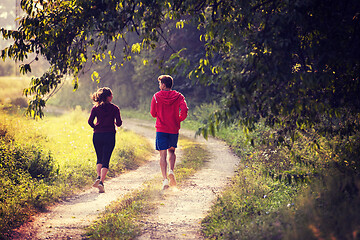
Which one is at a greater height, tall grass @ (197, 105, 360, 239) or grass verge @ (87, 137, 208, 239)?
tall grass @ (197, 105, 360, 239)

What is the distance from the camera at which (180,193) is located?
7.73 meters

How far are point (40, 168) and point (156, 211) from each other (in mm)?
3582

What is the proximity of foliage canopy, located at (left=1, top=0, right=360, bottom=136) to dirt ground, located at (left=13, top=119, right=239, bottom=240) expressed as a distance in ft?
6.58

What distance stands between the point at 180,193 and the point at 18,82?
25.4 metres

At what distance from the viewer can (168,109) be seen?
763 cm

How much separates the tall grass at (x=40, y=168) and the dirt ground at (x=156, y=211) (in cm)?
32

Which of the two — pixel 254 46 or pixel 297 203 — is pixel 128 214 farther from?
pixel 254 46

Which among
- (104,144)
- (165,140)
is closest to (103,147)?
(104,144)

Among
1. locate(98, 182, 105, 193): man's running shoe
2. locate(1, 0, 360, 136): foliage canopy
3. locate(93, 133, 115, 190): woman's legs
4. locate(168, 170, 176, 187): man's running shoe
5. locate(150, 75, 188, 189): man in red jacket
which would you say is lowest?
locate(98, 182, 105, 193): man's running shoe

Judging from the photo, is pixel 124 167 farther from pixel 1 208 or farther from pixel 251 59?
pixel 251 59

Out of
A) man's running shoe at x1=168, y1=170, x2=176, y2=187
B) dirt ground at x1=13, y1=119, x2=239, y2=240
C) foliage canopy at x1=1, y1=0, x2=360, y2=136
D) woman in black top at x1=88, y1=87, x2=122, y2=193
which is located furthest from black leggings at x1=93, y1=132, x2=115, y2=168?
foliage canopy at x1=1, y1=0, x2=360, y2=136

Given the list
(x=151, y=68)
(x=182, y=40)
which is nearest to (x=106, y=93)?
(x=182, y=40)

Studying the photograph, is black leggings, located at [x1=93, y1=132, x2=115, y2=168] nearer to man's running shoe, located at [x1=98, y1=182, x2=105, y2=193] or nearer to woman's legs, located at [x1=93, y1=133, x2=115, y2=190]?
woman's legs, located at [x1=93, y1=133, x2=115, y2=190]

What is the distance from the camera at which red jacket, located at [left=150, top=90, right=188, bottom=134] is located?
761cm
